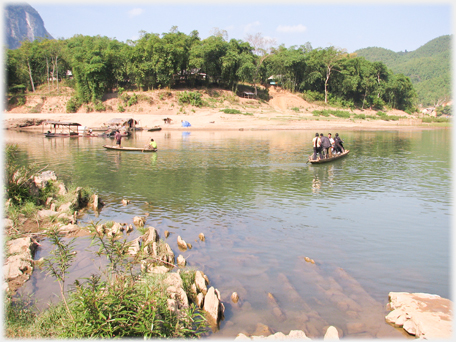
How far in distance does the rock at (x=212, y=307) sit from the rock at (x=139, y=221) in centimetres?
543

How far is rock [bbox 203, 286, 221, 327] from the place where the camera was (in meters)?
6.48

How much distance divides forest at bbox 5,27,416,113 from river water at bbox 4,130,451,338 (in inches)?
1648

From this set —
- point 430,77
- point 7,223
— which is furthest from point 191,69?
point 430,77

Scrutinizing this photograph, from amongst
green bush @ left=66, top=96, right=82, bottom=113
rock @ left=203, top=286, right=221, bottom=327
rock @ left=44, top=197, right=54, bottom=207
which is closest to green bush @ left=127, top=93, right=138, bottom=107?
green bush @ left=66, top=96, right=82, bottom=113

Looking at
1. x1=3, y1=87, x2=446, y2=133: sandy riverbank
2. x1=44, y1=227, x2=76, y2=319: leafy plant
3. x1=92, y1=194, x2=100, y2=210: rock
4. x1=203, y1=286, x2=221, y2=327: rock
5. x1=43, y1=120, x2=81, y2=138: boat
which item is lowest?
x1=203, y1=286, x2=221, y2=327: rock

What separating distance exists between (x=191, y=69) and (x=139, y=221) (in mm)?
61392

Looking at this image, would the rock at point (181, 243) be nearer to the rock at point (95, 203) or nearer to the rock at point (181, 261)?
the rock at point (181, 261)

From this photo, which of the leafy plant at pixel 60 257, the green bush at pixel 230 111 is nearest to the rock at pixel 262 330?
the leafy plant at pixel 60 257

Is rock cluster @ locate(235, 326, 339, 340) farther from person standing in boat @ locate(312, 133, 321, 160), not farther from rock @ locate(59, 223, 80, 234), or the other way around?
person standing in boat @ locate(312, 133, 321, 160)

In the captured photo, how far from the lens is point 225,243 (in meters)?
10.3

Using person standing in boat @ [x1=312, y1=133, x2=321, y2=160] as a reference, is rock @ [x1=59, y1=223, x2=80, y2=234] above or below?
below

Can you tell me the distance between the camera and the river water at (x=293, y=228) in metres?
7.27

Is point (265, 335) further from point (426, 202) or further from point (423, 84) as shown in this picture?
point (423, 84)

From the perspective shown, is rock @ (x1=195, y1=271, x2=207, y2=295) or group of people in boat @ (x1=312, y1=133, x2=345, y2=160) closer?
rock @ (x1=195, y1=271, x2=207, y2=295)
